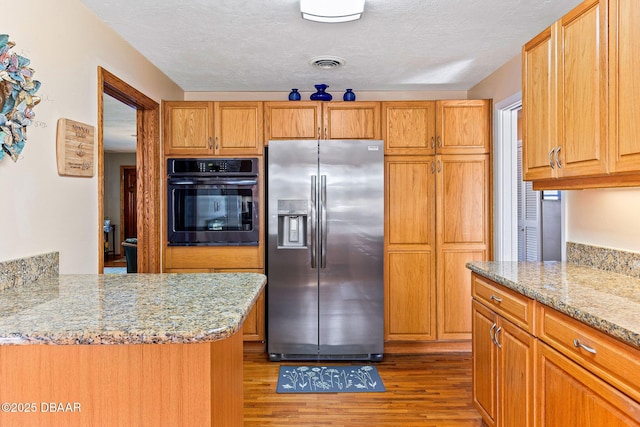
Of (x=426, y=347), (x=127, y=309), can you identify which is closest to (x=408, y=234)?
(x=426, y=347)

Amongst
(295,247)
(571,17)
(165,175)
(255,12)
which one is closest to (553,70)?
(571,17)

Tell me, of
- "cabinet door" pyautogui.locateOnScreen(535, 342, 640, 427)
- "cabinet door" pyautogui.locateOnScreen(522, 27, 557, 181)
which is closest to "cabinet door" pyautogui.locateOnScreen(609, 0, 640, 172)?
"cabinet door" pyautogui.locateOnScreen(522, 27, 557, 181)

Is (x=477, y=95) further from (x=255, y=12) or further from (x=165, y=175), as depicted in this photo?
(x=165, y=175)

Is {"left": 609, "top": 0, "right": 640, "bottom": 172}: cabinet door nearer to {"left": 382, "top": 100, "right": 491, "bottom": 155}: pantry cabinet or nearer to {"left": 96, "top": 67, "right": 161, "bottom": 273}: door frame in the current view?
{"left": 382, "top": 100, "right": 491, "bottom": 155}: pantry cabinet

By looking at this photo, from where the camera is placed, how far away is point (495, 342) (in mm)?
2143

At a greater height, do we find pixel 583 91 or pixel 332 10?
pixel 332 10

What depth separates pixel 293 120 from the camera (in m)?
3.69

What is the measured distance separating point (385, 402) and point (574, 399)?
1.47 meters

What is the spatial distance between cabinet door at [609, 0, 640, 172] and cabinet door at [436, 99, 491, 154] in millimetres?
1917

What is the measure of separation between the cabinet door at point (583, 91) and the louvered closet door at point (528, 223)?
2861mm

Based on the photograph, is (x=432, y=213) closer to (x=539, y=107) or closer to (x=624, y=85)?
(x=539, y=107)

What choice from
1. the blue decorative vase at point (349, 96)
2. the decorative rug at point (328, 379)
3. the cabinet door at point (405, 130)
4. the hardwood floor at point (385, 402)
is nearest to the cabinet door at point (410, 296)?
the hardwood floor at point (385, 402)

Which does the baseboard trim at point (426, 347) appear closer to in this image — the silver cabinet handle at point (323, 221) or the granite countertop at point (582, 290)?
the silver cabinet handle at point (323, 221)

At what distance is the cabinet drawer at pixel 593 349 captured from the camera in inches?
48.9
